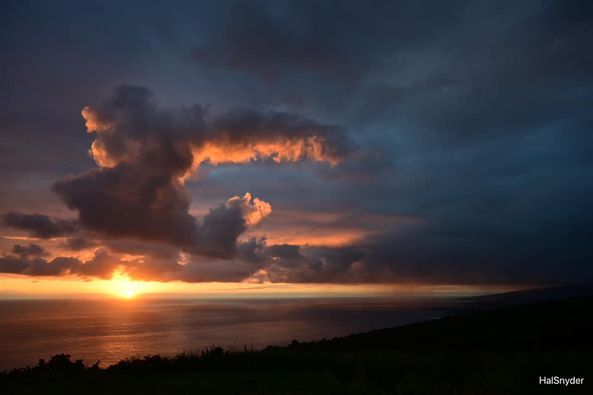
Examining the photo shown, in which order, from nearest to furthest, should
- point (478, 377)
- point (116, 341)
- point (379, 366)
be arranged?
point (478, 377), point (379, 366), point (116, 341)

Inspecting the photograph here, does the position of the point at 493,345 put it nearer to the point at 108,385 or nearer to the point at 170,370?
the point at 170,370

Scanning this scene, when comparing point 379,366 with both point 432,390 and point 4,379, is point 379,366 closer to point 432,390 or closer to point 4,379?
point 432,390

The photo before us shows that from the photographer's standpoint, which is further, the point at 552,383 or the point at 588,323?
the point at 588,323

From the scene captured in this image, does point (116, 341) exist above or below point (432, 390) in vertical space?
below

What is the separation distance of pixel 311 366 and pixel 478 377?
8796 millimetres

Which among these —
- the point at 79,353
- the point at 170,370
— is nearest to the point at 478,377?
the point at 170,370

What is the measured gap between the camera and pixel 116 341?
389 ft

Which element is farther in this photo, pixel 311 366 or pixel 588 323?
pixel 588 323

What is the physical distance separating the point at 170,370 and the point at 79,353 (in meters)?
86.9

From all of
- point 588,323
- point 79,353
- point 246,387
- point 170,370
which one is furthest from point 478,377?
point 79,353

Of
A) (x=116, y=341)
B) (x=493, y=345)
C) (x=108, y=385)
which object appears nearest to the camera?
(x=108, y=385)

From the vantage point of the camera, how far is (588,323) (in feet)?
140

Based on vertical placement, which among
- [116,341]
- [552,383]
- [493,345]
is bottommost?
[116,341]

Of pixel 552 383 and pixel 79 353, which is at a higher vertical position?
pixel 552 383
